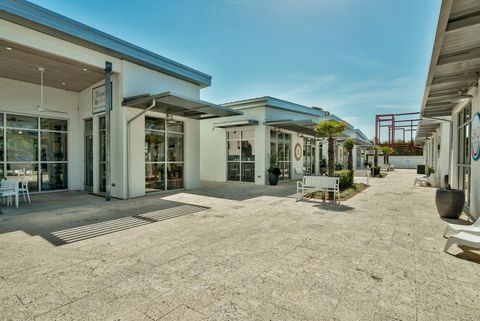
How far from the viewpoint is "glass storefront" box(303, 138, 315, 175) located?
58.8 feet

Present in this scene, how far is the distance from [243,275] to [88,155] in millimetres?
10886

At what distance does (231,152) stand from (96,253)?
36.1 ft

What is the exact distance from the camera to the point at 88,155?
1123 centimetres

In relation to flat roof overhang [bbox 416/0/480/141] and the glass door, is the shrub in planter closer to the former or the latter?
flat roof overhang [bbox 416/0/480/141]

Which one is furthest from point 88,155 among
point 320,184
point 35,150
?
point 320,184

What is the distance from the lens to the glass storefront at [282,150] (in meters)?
14.1

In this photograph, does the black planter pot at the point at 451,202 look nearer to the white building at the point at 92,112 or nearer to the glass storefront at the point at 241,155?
the white building at the point at 92,112

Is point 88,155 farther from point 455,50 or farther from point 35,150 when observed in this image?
point 455,50

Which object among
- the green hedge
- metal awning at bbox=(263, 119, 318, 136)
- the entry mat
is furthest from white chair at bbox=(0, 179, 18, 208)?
the green hedge

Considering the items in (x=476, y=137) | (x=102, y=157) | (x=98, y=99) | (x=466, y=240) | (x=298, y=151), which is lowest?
(x=466, y=240)

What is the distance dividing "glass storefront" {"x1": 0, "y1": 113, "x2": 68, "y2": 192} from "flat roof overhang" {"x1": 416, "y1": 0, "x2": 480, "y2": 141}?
13.4 meters

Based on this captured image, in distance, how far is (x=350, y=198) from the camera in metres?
9.16

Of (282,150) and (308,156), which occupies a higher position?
(282,150)

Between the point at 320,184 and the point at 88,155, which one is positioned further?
the point at 88,155
